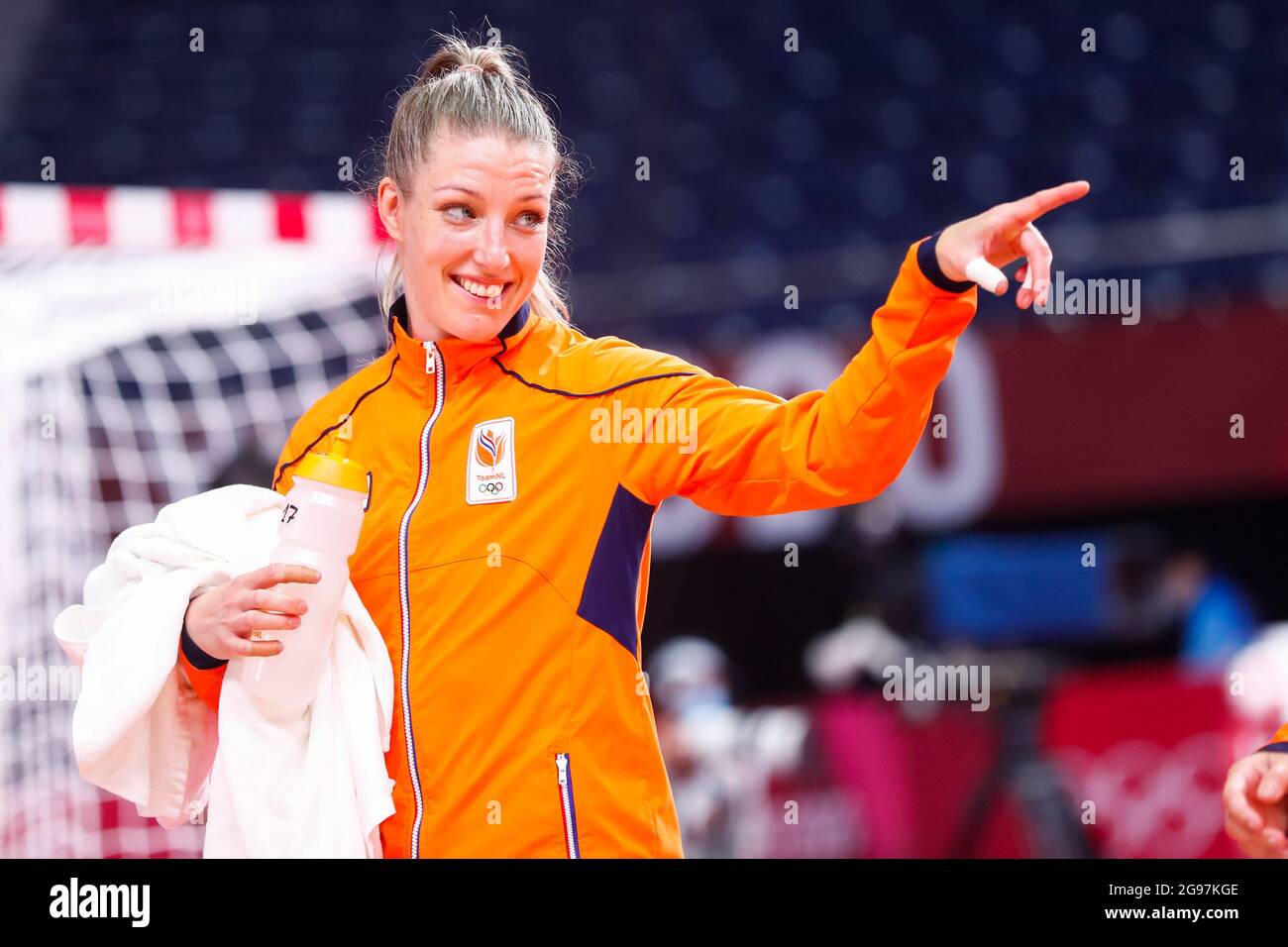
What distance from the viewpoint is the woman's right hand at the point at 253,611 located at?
1518mm

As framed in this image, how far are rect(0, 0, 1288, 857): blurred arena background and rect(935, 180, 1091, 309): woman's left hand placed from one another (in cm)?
191

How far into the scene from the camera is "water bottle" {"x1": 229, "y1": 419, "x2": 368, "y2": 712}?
5.09ft

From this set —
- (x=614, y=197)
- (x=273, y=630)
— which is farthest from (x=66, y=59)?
(x=273, y=630)

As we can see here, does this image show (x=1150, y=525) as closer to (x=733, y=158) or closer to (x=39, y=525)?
(x=733, y=158)

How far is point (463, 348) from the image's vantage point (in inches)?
68.2

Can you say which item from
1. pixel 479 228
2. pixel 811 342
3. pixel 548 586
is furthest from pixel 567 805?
pixel 811 342

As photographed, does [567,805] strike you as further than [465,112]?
No

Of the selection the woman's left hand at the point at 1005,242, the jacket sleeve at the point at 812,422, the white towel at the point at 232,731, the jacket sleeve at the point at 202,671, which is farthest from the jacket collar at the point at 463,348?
the woman's left hand at the point at 1005,242

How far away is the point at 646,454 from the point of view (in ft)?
5.33

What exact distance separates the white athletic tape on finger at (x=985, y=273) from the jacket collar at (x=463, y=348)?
1.76 feet

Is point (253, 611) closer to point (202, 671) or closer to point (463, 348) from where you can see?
→ point (202, 671)

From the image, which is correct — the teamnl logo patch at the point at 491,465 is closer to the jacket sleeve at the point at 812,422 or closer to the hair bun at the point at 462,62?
the jacket sleeve at the point at 812,422

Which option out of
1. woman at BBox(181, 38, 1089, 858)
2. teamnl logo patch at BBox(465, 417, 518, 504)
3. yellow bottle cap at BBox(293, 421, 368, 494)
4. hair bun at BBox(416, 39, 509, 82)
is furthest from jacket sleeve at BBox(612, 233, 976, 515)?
hair bun at BBox(416, 39, 509, 82)

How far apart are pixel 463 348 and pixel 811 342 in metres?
4.26
